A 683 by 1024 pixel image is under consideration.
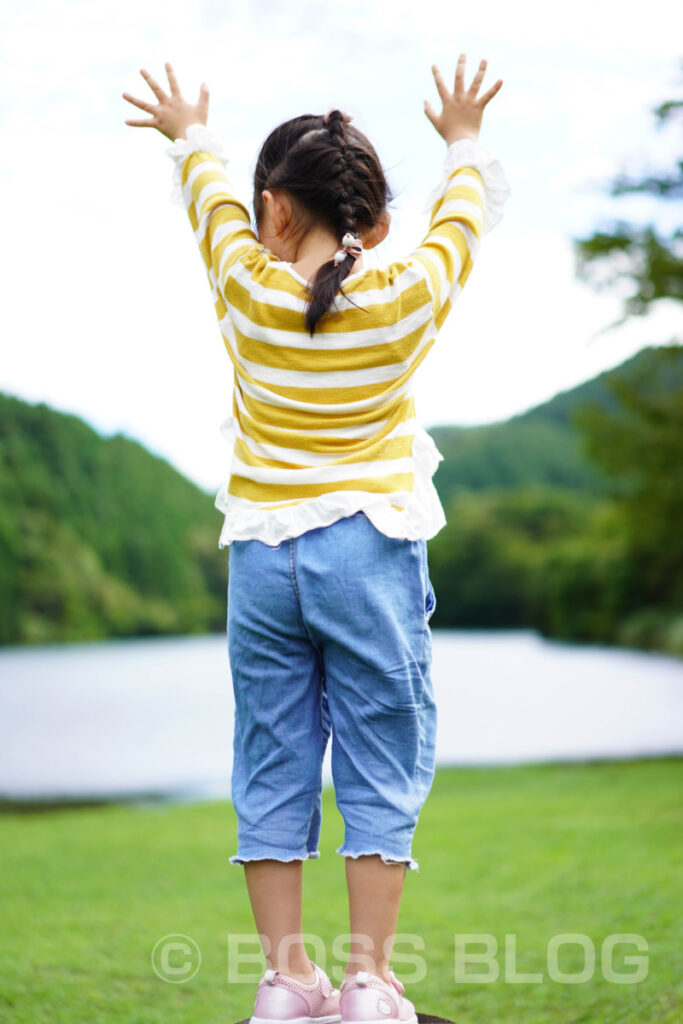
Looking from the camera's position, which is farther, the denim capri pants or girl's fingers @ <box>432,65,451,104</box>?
girl's fingers @ <box>432,65,451,104</box>

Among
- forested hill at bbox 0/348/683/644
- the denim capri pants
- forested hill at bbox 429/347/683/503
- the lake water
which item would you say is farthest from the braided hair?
forested hill at bbox 0/348/683/644

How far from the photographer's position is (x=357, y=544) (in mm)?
1356

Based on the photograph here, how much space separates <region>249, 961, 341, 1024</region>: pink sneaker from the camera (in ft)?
4.43

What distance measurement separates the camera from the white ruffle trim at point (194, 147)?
5.15 ft

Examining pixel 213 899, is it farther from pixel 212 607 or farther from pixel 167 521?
pixel 167 521

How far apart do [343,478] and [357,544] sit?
9 cm

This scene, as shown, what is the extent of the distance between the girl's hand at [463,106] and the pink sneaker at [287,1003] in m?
1.25

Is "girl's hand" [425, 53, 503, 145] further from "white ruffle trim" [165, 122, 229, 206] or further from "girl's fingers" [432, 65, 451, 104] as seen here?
"white ruffle trim" [165, 122, 229, 206]

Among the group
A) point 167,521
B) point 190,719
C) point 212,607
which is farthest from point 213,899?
point 167,521

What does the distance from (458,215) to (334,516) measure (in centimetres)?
49

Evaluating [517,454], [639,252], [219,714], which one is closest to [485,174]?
[639,252]

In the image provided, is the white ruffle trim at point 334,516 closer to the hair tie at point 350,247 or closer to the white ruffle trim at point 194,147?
the hair tie at point 350,247

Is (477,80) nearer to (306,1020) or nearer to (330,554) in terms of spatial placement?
(330,554)

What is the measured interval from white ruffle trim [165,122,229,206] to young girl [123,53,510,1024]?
→ 152 millimetres
